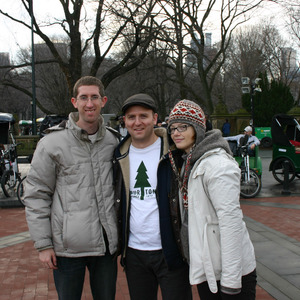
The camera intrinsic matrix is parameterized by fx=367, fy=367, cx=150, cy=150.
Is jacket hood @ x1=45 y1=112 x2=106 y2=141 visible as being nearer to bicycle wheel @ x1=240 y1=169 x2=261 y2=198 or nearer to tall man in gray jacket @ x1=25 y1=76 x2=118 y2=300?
tall man in gray jacket @ x1=25 y1=76 x2=118 y2=300

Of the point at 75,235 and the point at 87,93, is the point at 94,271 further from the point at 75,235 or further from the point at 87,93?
the point at 87,93

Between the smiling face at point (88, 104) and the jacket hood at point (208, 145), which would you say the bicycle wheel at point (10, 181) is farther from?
the jacket hood at point (208, 145)

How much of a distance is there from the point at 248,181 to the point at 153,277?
6.94 meters

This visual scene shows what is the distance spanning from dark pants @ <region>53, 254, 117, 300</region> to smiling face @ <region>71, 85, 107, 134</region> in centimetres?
91

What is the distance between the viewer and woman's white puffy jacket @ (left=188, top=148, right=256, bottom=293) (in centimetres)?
195

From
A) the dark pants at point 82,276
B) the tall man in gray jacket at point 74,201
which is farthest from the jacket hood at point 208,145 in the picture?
the dark pants at point 82,276

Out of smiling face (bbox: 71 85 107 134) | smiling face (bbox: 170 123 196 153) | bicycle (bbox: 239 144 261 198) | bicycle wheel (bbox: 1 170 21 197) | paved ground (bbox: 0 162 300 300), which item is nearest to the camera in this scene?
smiling face (bbox: 170 123 196 153)

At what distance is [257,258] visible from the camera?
185 inches

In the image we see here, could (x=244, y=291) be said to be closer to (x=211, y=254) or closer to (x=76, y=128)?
(x=211, y=254)

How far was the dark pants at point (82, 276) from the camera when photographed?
2408 millimetres

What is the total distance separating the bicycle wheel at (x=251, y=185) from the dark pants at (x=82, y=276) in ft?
22.6

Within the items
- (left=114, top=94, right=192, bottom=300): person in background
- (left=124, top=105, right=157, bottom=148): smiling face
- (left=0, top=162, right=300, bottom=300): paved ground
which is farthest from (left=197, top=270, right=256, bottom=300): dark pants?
(left=0, top=162, right=300, bottom=300): paved ground

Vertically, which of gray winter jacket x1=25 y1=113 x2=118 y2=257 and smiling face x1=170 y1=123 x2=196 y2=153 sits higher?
smiling face x1=170 y1=123 x2=196 y2=153

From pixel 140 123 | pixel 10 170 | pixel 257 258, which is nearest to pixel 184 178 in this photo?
pixel 140 123
